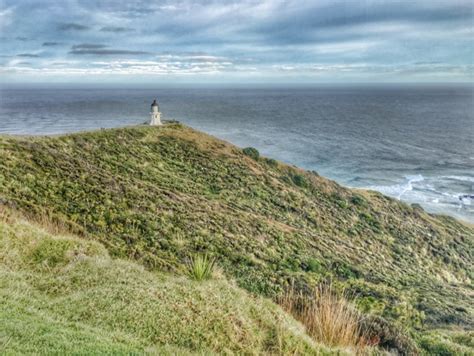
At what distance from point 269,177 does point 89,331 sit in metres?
25.7

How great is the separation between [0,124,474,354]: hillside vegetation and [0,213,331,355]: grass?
299 cm

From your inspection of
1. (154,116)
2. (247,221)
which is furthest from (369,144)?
(247,221)

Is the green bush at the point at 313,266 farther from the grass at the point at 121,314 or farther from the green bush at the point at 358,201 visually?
the green bush at the point at 358,201

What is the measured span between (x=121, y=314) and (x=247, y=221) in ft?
46.0

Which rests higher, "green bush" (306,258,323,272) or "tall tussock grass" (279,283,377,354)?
"tall tussock grass" (279,283,377,354)

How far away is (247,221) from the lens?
66.1ft

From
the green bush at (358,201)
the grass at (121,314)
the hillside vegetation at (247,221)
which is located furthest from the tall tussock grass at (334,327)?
the green bush at (358,201)

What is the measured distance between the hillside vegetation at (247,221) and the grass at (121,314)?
2.99 metres

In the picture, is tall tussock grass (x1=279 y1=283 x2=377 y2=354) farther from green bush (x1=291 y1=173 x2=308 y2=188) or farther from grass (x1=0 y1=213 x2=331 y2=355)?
green bush (x1=291 y1=173 x2=308 y2=188)

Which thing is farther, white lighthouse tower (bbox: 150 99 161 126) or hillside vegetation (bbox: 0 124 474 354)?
white lighthouse tower (bbox: 150 99 161 126)

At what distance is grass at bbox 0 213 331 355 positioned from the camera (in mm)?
5367

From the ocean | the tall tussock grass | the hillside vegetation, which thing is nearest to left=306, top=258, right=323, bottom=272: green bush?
the hillside vegetation

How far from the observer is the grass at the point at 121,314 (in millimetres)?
→ 5367

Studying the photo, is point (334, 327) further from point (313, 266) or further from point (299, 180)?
point (299, 180)
